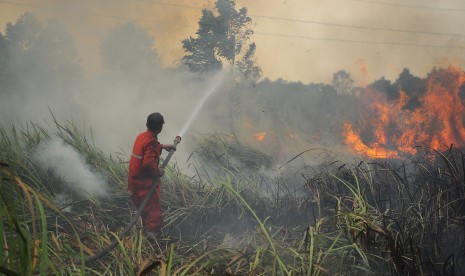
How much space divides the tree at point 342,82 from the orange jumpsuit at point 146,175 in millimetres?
18979

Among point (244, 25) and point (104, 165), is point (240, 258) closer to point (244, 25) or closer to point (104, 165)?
point (104, 165)

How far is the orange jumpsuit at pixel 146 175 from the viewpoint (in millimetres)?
4438

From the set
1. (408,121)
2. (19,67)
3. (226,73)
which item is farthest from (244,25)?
(19,67)

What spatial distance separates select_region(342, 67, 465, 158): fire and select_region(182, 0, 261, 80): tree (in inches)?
295

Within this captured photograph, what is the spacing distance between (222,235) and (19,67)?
1474 cm

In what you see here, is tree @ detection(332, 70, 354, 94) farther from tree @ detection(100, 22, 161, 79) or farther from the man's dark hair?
the man's dark hair

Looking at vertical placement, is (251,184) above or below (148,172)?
below

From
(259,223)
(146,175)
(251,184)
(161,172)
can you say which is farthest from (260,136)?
(259,223)

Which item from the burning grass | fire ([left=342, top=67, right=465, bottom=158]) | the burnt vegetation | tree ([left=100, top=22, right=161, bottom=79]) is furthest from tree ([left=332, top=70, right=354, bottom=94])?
the burning grass

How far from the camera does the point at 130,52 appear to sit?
20859 mm

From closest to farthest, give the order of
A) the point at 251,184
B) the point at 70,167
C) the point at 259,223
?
the point at 259,223, the point at 70,167, the point at 251,184

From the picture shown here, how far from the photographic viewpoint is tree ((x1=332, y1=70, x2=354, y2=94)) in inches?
892

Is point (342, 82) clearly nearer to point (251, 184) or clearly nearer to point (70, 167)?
point (251, 184)

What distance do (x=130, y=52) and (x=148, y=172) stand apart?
17.6 metres
